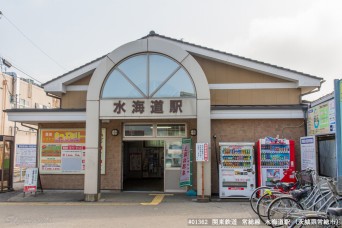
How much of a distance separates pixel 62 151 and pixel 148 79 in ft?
17.2

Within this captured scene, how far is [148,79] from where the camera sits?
11758 mm

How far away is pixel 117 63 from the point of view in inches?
471

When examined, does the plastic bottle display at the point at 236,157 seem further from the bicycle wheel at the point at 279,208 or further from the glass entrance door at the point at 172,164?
the bicycle wheel at the point at 279,208

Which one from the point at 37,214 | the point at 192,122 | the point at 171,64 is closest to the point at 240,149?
the point at 192,122

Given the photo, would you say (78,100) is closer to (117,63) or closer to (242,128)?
(117,63)

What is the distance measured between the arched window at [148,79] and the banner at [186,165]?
2367 mm

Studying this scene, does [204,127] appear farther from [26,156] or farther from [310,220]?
[26,156]

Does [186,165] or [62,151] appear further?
[62,151]

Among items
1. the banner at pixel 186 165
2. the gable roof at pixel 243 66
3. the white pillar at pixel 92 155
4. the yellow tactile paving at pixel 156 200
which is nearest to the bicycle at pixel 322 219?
the yellow tactile paving at pixel 156 200

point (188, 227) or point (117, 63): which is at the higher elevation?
point (117, 63)

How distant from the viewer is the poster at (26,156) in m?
13.4

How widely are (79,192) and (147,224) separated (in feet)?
20.4

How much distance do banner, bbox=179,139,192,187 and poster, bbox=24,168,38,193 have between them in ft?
18.0

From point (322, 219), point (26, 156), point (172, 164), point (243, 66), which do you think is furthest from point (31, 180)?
point (322, 219)
